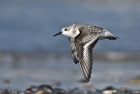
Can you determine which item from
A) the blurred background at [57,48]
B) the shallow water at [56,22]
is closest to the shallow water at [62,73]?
the blurred background at [57,48]

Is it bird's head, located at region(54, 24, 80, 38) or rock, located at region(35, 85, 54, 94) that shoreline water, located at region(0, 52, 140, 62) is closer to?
rock, located at region(35, 85, 54, 94)

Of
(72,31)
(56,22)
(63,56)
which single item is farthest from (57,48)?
(72,31)

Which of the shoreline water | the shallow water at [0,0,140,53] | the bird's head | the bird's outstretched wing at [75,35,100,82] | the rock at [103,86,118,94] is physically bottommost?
the rock at [103,86,118,94]

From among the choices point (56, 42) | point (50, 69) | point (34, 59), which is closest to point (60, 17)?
point (56, 42)

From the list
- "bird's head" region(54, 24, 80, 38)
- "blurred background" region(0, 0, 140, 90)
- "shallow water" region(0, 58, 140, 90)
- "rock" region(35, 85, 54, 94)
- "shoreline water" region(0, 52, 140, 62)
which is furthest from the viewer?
"shoreline water" region(0, 52, 140, 62)

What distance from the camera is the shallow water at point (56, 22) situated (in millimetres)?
11305

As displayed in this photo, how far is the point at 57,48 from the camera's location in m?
11.2

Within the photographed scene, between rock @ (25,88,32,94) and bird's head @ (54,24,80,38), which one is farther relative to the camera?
rock @ (25,88,32,94)

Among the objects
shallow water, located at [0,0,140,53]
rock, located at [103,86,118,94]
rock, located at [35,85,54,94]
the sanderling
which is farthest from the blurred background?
the sanderling

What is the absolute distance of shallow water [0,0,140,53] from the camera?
37.1ft

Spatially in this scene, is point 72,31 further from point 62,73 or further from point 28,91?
point 62,73

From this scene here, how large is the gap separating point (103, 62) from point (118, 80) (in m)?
1.90

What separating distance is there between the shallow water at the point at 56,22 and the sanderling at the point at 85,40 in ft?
15.3

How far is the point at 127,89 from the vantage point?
267 inches
